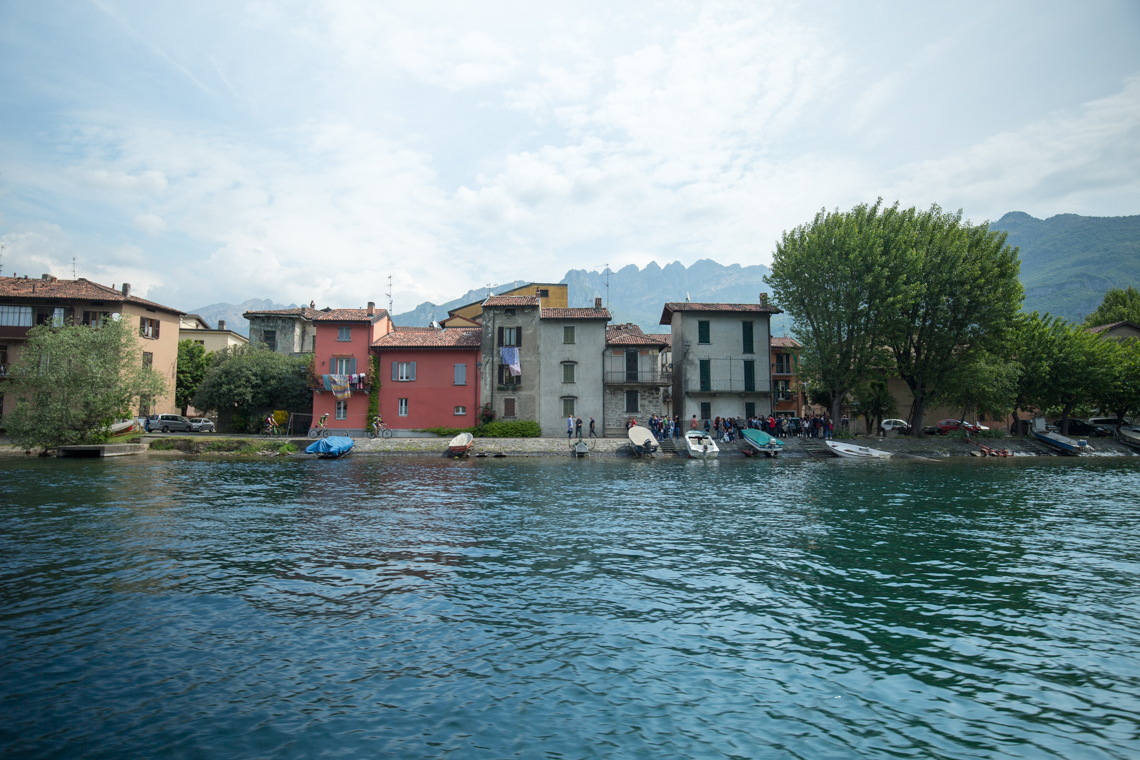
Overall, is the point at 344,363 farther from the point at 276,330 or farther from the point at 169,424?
the point at 276,330

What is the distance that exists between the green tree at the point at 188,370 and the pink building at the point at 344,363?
1816cm

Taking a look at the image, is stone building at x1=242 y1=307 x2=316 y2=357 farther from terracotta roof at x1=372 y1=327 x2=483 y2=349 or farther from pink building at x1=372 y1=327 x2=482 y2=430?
pink building at x1=372 y1=327 x2=482 y2=430

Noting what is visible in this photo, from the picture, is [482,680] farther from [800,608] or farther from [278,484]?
[278,484]

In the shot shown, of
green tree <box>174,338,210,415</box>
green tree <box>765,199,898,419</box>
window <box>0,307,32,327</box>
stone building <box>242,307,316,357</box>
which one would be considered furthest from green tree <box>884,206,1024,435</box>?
window <box>0,307,32,327</box>

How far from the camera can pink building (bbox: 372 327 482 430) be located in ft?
156

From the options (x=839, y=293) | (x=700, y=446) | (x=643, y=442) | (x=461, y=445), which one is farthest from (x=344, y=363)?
(x=839, y=293)

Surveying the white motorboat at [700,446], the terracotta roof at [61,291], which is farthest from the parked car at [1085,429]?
the terracotta roof at [61,291]

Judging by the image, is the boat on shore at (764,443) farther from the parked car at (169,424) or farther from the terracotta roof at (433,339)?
the parked car at (169,424)

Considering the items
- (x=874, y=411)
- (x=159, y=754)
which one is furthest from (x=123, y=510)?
(x=874, y=411)

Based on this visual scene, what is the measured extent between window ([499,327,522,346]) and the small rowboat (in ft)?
29.3

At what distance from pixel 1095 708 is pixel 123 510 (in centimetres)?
2177

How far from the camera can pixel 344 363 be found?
47.5m

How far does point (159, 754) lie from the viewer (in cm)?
554

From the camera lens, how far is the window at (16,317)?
4609cm
